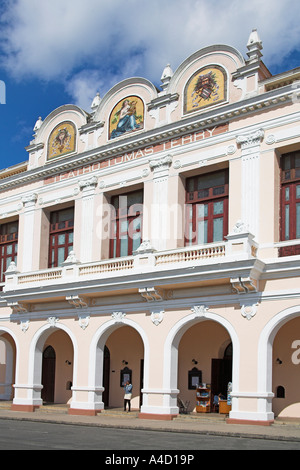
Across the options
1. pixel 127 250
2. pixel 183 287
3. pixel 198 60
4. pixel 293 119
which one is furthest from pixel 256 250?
pixel 198 60

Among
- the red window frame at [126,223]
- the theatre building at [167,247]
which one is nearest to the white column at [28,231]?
the theatre building at [167,247]

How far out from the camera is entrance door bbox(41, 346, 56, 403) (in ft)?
94.9

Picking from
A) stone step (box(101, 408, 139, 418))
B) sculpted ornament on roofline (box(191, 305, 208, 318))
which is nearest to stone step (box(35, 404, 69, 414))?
stone step (box(101, 408, 139, 418))

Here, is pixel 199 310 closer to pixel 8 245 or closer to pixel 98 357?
pixel 98 357

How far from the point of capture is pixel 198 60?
963 inches

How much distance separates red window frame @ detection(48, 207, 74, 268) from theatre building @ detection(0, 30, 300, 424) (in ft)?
0.23

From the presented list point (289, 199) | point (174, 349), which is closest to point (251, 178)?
point (289, 199)

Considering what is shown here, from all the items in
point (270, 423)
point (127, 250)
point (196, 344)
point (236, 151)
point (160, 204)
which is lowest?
point (270, 423)

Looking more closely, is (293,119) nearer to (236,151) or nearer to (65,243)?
(236,151)

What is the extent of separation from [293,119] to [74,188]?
418 inches

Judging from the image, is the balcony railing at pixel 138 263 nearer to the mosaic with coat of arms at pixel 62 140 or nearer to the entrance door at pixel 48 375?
the entrance door at pixel 48 375

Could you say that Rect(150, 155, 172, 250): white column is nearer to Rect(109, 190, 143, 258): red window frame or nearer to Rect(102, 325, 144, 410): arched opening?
Rect(109, 190, 143, 258): red window frame

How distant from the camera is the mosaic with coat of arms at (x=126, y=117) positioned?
2614 centimetres

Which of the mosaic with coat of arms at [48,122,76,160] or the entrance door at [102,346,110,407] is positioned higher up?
the mosaic with coat of arms at [48,122,76,160]
